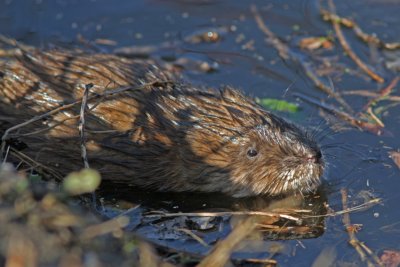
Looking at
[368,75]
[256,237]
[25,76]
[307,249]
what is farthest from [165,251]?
[368,75]

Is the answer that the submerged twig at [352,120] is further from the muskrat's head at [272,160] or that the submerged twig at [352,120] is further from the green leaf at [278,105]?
the muskrat's head at [272,160]

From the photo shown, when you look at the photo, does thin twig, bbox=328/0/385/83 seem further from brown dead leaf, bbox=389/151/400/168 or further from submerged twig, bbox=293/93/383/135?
brown dead leaf, bbox=389/151/400/168

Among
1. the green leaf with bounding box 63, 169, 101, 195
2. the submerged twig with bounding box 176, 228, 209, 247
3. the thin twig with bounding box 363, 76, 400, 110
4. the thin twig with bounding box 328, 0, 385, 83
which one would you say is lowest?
the submerged twig with bounding box 176, 228, 209, 247

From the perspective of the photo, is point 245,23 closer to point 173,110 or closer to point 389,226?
point 173,110

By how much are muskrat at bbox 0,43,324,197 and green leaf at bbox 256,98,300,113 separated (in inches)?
29.8

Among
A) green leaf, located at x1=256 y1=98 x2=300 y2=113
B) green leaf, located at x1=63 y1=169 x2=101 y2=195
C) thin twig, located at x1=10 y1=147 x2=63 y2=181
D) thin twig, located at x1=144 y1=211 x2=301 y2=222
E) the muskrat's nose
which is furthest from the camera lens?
green leaf, located at x1=256 y1=98 x2=300 y2=113

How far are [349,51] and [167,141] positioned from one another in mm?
1972

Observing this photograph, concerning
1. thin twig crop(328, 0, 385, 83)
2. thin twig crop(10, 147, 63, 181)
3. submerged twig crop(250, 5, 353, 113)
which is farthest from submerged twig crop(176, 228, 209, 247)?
thin twig crop(328, 0, 385, 83)

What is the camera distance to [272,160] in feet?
15.4

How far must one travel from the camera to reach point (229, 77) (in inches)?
235

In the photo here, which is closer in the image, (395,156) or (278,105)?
(395,156)

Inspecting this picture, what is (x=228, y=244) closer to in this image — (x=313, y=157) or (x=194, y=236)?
(x=194, y=236)

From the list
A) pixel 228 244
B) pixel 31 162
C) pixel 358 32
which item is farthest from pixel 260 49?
pixel 228 244

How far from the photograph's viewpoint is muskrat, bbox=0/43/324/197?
184 inches
